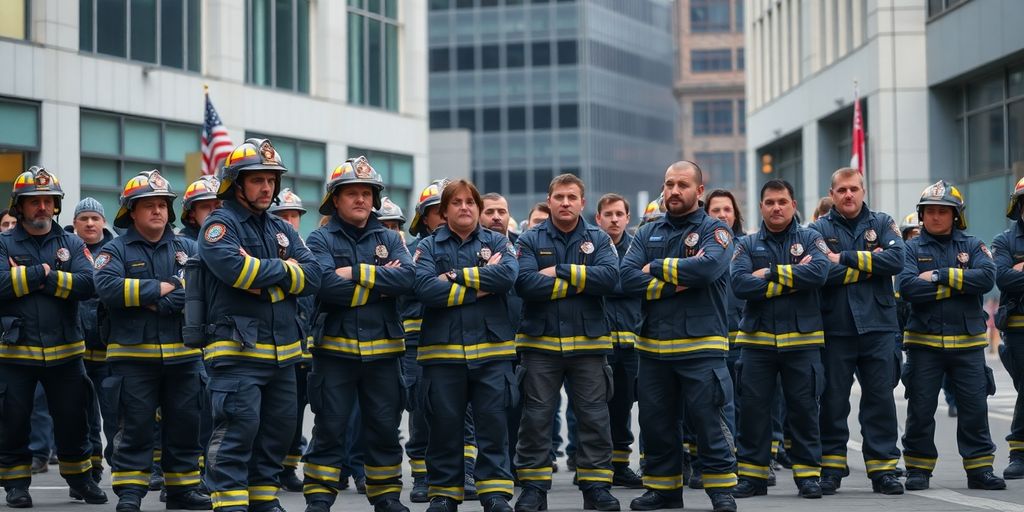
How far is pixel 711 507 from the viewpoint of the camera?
10977 mm

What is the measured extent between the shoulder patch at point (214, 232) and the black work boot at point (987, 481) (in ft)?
19.9

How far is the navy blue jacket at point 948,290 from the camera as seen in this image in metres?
11.8

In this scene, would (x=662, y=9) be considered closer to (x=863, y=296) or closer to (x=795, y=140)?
(x=795, y=140)

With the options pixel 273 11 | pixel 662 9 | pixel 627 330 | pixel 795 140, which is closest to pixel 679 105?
pixel 662 9

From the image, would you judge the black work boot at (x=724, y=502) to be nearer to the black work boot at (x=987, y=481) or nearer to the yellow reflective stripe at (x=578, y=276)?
the yellow reflective stripe at (x=578, y=276)

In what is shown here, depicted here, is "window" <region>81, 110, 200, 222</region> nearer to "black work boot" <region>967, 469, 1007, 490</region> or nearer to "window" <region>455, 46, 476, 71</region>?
"black work boot" <region>967, 469, 1007, 490</region>

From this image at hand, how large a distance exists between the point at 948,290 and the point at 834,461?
1.60m

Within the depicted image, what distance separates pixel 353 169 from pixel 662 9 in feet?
304

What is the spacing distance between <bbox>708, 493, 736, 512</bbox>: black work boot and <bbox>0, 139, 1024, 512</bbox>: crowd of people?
0.06 meters

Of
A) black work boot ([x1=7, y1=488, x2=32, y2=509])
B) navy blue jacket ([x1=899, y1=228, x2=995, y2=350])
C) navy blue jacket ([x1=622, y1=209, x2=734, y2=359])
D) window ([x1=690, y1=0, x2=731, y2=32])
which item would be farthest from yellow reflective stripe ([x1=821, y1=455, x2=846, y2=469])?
window ([x1=690, y1=0, x2=731, y2=32])

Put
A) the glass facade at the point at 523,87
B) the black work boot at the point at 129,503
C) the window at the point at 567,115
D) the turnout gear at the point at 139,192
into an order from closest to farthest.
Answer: the black work boot at the point at 129,503 → the turnout gear at the point at 139,192 → the glass facade at the point at 523,87 → the window at the point at 567,115

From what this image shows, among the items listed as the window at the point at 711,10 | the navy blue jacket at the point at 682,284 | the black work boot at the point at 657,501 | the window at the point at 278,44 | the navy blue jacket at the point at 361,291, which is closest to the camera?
the navy blue jacket at the point at 361,291

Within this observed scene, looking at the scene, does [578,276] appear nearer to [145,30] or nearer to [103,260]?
[103,260]

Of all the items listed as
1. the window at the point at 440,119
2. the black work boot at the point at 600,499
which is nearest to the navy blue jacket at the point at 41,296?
the black work boot at the point at 600,499
